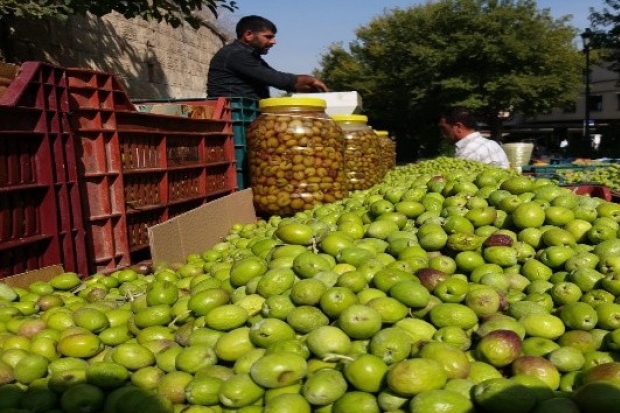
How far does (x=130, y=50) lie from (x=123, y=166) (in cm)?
795

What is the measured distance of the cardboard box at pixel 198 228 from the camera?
368cm

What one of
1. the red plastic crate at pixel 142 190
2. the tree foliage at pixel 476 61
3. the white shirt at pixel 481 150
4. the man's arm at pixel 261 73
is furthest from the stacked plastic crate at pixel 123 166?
the tree foliage at pixel 476 61

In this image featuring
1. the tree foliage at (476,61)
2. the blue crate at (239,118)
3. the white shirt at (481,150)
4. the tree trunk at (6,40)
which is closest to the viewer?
the blue crate at (239,118)

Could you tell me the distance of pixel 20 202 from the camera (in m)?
3.21

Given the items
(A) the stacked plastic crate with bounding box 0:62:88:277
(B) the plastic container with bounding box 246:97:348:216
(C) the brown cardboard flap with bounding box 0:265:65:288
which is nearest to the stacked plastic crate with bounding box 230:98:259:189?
(B) the plastic container with bounding box 246:97:348:216

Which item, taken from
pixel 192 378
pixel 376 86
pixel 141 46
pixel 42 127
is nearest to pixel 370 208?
pixel 192 378

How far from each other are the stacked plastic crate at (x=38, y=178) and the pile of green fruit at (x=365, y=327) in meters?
0.36

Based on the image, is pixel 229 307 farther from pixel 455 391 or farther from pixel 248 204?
pixel 248 204

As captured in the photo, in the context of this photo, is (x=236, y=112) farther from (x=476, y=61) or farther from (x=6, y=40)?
(x=476, y=61)

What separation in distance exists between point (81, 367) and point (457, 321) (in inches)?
57.8

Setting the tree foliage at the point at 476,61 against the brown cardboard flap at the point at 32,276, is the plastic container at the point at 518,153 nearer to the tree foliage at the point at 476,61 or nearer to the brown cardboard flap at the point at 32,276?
the brown cardboard flap at the point at 32,276

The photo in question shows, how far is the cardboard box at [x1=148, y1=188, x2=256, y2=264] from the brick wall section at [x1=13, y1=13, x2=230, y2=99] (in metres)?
4.89

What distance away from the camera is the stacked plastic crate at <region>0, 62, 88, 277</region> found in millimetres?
3109

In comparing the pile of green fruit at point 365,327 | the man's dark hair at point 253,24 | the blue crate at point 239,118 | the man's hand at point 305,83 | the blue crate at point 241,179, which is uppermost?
the man's dark hair at point 253,24
